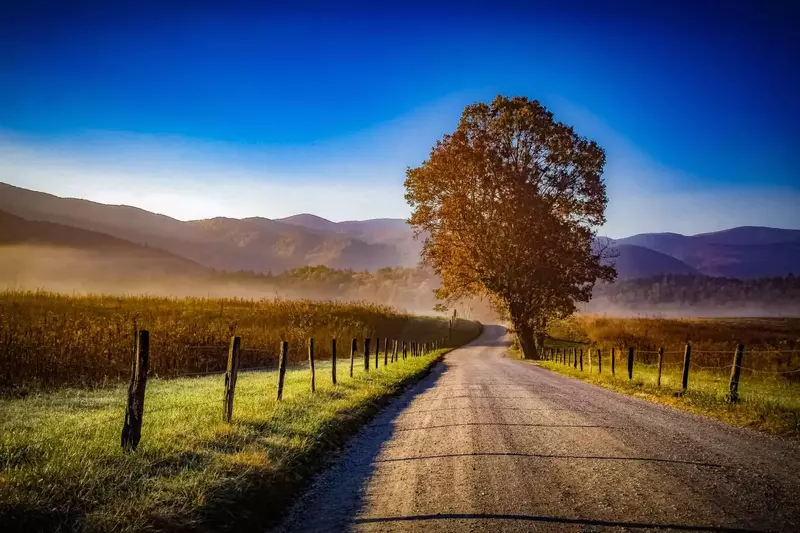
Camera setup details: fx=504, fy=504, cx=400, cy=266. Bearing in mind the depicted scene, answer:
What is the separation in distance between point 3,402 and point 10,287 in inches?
823

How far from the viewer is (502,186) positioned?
34812mm

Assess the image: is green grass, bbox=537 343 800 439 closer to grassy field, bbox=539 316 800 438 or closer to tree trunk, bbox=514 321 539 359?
grassy field, bbox=539 316 800 438

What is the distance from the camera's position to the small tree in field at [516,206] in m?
34.2

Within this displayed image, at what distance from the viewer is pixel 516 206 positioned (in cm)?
3388

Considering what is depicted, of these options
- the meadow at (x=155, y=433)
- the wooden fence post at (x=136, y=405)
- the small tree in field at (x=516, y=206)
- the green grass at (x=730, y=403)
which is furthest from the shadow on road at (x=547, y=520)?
the small tree in field at (x=516, y=206)

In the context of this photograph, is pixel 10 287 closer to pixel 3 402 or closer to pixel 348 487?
pixel 3 402

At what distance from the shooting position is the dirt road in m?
5.42

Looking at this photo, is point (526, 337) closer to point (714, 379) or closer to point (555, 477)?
point (714, 379)

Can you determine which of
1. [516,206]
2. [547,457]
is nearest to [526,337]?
[516,206]

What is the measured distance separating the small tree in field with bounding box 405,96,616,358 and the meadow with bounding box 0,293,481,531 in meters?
14.3

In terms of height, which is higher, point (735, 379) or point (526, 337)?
point (735, 379)

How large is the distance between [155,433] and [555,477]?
6301 millimetres

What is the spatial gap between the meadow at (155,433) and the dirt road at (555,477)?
0.81m

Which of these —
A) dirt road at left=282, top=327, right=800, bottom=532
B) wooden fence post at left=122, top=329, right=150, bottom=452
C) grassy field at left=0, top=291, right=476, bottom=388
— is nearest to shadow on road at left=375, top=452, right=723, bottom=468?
dirt road at left=282, top=327, right=800, bottom=532
